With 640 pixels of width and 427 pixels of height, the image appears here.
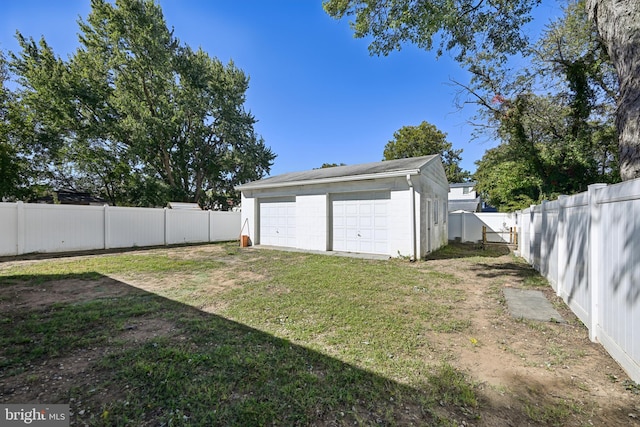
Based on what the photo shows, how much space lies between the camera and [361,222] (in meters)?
9.93

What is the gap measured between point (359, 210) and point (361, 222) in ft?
1.49

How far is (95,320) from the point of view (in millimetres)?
3764

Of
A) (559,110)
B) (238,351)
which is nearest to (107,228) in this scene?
(238,351)

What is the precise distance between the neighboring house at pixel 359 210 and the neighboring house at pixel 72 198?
15067mm

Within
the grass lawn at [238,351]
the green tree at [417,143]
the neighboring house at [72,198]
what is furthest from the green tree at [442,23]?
the green tree at [417,143]

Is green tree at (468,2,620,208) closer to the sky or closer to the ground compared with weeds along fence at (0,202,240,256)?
closer to the sky

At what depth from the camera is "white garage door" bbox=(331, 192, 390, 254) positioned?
9430 mm

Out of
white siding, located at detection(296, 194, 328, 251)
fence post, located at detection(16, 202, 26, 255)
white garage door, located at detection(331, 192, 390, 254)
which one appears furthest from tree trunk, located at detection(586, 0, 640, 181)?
fence post, located at detection(16, 202, 26, 255)

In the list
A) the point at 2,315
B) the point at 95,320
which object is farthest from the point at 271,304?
the point at 2,315

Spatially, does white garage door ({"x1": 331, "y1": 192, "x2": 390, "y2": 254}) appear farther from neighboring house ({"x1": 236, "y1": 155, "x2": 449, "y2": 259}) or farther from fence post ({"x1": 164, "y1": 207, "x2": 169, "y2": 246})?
fence post ({"x1": 164, "y1": 207, "x2": 169, "y2": 246})

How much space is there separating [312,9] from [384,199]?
683 cm

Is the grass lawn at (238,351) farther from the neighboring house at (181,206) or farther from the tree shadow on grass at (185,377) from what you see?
the neighboring house at (181,206)

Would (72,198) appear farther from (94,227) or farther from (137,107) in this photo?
(94,227)

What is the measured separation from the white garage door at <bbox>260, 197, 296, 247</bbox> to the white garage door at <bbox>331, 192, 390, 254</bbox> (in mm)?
2130
